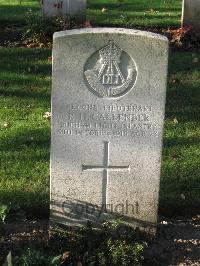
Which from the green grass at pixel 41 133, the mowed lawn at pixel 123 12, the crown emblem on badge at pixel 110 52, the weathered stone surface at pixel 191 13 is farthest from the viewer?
the mowed lawn at pixel 123 12

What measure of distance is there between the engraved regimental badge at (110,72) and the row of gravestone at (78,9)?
19.6ft

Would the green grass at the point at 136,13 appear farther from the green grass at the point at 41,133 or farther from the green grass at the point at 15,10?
the green grass at the point at 41,133

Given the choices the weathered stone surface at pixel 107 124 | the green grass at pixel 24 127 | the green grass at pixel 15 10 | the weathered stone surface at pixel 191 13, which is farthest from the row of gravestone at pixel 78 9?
the weathered stone surface at pixel 107 124

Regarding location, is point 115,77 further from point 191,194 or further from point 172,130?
point 172,130

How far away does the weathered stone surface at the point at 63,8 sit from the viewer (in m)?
10.1

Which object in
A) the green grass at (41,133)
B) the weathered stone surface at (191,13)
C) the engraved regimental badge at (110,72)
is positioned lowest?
the green grass at (41,133)

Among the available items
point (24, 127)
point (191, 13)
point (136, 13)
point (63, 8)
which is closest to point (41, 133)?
point (24, 127)

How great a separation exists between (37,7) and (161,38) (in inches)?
326

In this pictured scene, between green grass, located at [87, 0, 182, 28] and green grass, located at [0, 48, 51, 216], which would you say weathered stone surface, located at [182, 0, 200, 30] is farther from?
green grass, located at [0, 48, 51, 216]

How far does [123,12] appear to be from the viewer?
38.0 ft

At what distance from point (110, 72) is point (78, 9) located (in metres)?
6.16

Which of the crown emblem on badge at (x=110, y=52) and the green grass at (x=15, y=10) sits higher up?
the green grass at (x=15, y=10)

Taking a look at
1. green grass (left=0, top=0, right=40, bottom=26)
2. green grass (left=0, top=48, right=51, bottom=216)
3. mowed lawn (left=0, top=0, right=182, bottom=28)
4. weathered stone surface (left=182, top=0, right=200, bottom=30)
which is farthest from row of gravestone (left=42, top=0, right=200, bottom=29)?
green grass (left=0, top=48, right=51, bottom=216)

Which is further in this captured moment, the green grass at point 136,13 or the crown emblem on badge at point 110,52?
the green grass at point 136,13
